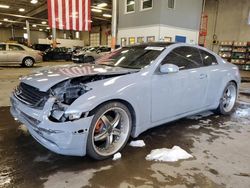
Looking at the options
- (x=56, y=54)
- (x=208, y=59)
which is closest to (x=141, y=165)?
(x=208, y=59)

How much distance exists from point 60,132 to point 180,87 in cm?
179

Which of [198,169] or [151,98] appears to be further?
[151,98]

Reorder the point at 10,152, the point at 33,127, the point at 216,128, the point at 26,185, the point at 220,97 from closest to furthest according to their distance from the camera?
the point at 26,185 < the point at 33,127 < the point at 10,152 < the point at 216,128 < the point at 220,97

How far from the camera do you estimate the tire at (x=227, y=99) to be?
13.9 feet

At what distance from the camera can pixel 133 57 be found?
338cm

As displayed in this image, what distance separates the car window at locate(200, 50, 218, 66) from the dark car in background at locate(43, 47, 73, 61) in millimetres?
17176

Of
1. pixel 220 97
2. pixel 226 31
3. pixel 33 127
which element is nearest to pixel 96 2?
pixel 226 31

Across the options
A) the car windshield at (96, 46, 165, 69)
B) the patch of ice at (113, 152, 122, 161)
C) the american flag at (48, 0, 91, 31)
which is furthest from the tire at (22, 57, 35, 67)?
the patch of ice at (113, 152, 122, 161)

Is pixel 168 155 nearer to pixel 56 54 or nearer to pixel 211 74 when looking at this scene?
pixel 211 74

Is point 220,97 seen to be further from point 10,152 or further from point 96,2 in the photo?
point 96,2

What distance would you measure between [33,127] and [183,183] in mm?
1608

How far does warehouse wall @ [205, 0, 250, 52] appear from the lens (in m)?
15.3

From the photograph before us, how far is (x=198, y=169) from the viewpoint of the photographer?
7.97 feet

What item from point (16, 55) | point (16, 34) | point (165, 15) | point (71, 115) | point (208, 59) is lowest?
point (71, 115)
